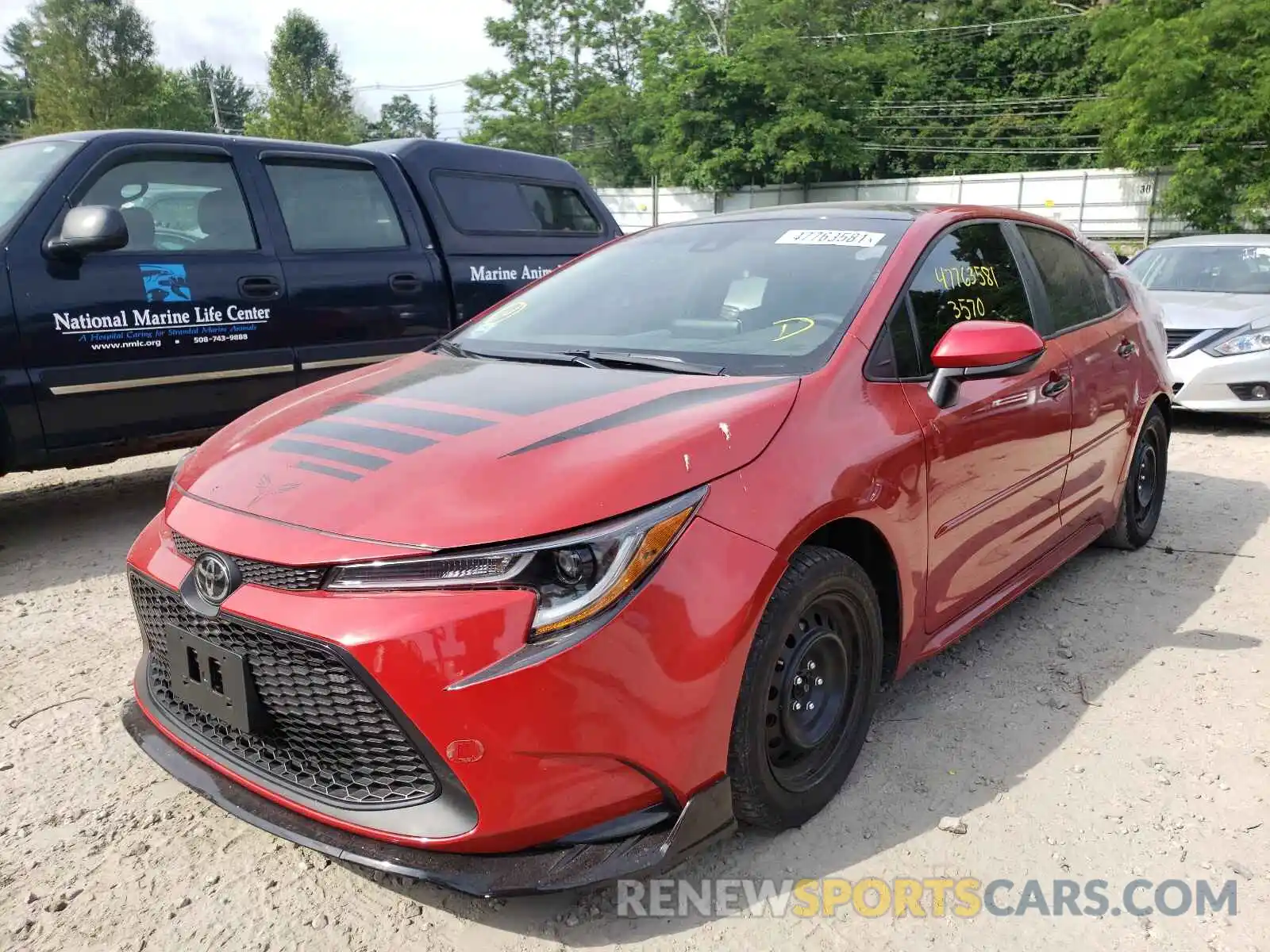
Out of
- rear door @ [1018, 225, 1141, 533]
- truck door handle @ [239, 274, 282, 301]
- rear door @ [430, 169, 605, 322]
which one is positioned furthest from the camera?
rear door @ [430, 169, 605, 322]

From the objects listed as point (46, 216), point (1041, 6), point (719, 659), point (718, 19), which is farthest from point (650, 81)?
point (719, 659)

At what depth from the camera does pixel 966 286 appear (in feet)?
10.4

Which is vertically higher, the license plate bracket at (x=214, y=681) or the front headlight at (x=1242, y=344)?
the license plate bracket at (x=214, y=681)

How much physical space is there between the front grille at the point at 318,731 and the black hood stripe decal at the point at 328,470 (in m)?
0.38

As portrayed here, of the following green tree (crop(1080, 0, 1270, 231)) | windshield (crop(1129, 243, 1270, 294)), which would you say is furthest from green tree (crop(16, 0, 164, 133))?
windshield (crop(1129, 243, 1270, 294))

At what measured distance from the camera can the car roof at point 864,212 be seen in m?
3.20

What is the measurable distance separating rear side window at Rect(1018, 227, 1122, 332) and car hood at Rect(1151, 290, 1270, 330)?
12.4ft

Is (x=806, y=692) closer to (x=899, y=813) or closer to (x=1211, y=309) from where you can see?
(x=899, y=813)

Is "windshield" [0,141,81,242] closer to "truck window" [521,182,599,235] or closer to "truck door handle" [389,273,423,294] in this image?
"truck door handle" [389,273,423,294]

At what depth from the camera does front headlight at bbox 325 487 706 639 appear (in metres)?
1.84

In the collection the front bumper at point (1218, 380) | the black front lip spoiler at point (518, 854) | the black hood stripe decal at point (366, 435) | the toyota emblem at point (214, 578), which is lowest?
the front bumper at point (1218, 380)

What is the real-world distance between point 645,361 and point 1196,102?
25.0 metres

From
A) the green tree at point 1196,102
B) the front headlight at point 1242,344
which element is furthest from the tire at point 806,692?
the green tree at point 1196,102

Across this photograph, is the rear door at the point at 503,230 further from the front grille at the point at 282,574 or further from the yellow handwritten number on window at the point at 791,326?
the front grille at the point at 282,574
